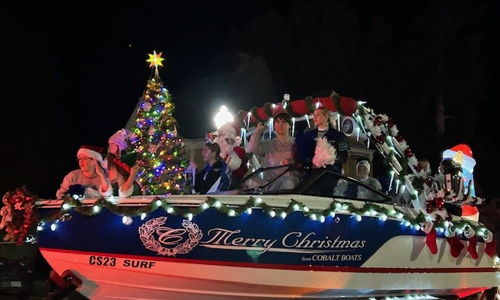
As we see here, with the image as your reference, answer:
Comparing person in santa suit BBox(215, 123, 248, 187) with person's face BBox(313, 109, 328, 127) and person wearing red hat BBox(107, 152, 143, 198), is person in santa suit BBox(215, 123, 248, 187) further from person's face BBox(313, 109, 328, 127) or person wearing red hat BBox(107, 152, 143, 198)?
person wearing red hat BBox(107, 152, 143, 198)

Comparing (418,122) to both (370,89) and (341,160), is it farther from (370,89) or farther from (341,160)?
(341,160)

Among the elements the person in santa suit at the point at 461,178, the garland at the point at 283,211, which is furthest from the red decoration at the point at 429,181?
the garland at the point at 283,211

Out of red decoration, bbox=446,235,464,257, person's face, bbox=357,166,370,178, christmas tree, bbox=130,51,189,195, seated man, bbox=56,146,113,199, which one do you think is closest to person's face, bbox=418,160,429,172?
person's face, bbox=357,166,370,178

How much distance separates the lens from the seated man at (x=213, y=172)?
24.9ft

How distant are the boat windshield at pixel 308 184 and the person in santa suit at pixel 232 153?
50 cm

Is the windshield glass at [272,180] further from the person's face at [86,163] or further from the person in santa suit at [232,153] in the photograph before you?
the person's face at [86,163]

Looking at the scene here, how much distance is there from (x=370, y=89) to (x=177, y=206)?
21.7 meters

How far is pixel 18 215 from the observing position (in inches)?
234

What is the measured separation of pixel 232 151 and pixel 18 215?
2948 mm

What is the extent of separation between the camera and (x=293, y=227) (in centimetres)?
584

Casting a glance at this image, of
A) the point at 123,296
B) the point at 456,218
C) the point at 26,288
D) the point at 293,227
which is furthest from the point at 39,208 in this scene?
the point at 26,288

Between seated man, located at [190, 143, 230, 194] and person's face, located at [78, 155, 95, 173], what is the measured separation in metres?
1.55

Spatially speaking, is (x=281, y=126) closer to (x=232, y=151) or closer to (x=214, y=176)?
(x=232, y=151)

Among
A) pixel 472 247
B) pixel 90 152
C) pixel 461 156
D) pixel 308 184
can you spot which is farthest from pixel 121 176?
pixel 461 156
